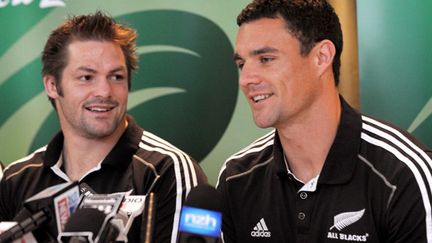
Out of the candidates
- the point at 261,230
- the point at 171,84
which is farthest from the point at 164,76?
the point at 261,230

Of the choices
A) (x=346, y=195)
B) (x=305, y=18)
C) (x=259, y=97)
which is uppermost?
(x=305, y=18)

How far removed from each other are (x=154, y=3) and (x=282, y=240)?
1293 millimetres

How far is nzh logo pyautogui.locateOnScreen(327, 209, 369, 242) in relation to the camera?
1917 millimetres

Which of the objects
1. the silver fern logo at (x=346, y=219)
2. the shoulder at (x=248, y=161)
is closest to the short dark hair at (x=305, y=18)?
the shoulder at (x=248, y=161)

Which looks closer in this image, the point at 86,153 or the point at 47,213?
the point at 47,213

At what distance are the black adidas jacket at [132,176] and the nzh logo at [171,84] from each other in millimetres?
437

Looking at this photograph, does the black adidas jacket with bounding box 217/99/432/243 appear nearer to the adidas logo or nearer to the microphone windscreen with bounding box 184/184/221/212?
the adidas logo

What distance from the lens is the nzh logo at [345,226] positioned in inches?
75.5

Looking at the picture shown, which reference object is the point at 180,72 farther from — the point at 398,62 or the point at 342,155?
the point at 342,155

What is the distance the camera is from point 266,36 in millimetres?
2045

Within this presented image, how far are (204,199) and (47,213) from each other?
34 centimetres

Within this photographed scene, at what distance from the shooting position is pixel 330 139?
2.06 m

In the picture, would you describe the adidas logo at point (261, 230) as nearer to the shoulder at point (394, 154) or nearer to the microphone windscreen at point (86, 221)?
the shoulder at point (394, 154)

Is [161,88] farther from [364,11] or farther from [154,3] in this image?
[364,11]
